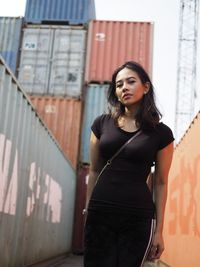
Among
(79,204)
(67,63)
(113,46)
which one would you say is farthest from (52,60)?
(79,204)

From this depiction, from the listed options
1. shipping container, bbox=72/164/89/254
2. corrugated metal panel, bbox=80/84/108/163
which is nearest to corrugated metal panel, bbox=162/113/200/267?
corrugated metal panel, bbox=80/84/108/163

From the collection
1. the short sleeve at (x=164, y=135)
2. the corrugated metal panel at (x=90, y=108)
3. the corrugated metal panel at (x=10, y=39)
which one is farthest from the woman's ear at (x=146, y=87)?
the corrugated metal panel at (x=10, y=39)

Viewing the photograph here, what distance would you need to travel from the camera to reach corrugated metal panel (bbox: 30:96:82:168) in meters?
15.7

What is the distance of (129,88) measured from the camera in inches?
95.5

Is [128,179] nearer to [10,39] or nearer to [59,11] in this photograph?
[10,39]

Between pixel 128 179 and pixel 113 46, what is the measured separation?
15008mm

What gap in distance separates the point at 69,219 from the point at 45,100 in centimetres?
417

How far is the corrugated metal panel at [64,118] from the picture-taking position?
1572cm

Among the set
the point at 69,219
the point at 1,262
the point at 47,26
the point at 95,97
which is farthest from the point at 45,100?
the point at 1,262

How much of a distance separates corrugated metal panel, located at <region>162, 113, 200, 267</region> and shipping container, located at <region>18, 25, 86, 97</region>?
7.11 metres

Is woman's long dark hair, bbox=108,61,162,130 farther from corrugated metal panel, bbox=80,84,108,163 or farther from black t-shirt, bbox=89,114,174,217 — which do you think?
corrugated metal panel, bbox=80,84,108,163

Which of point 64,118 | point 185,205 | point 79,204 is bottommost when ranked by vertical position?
point 79,204

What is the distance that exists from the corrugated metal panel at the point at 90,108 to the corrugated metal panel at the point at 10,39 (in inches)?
114

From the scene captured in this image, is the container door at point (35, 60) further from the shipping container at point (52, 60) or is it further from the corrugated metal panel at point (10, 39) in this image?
the corrugated metal panel at point (10, 39)
